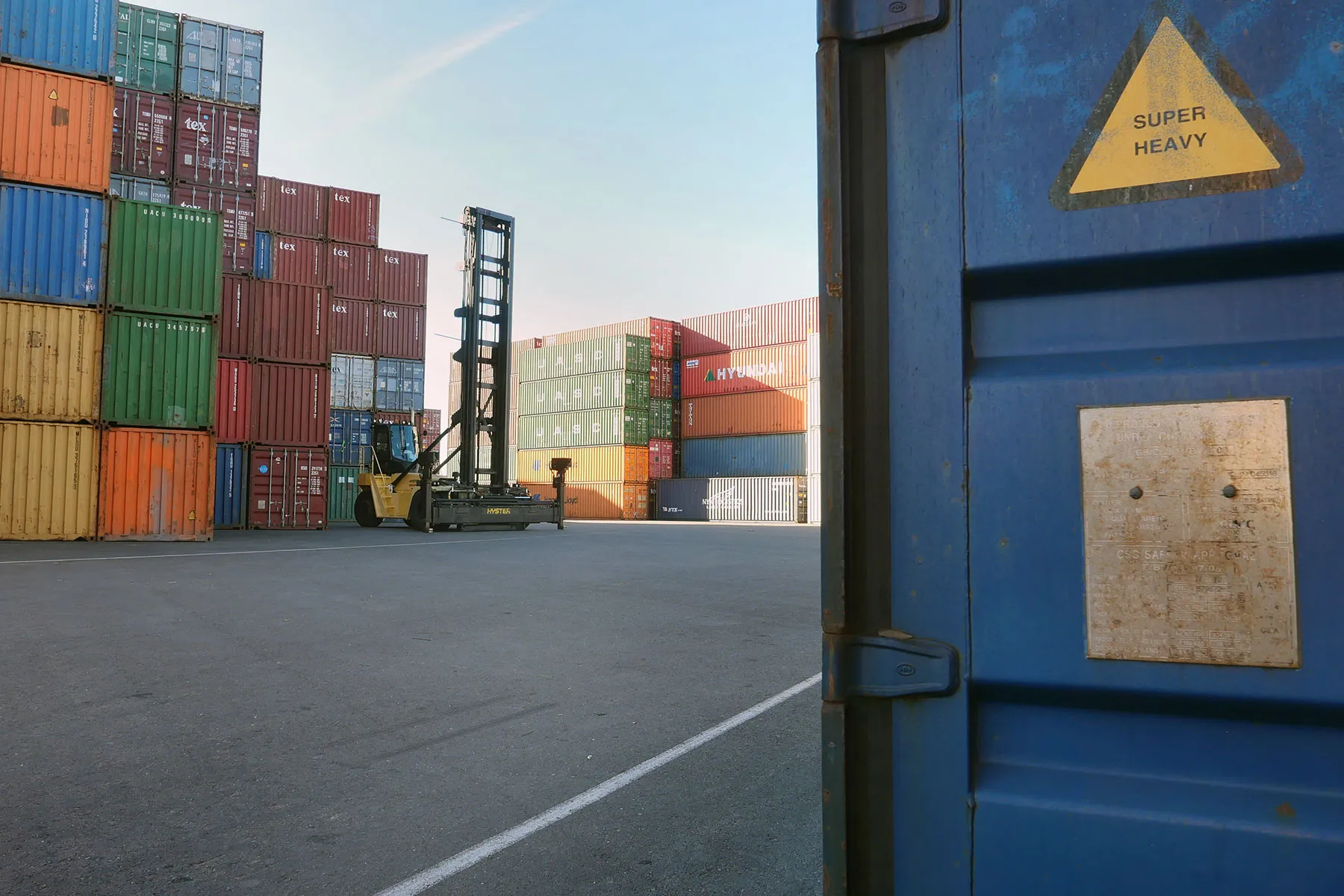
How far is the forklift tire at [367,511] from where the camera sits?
23.1m

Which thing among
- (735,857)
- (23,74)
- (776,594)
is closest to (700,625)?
(776,594)

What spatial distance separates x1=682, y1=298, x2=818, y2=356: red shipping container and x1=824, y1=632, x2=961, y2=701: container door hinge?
3402 centimetres

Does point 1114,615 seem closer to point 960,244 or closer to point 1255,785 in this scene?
point 1255,785

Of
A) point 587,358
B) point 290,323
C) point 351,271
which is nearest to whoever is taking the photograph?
point 290,323

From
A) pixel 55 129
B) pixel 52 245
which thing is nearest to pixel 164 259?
pixel 52 245

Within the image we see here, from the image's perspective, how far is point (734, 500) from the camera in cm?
3672

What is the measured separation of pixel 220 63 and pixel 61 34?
6.46m

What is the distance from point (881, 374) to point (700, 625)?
5567mm

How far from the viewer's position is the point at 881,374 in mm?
1521

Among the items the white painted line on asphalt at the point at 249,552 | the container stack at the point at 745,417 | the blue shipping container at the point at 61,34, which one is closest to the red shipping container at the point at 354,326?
the blue shipping container at the point at 61,34

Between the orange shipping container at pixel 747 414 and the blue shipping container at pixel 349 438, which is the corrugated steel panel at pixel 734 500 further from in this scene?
the blue shipping container at pixel 349 438

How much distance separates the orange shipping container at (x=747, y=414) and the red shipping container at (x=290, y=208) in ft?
59.1

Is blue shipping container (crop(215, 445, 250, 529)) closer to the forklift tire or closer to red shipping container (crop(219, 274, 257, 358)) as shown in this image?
red shipping container (crop(219, 274, 257, 358))

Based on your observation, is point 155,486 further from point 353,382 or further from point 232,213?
point 353,382
